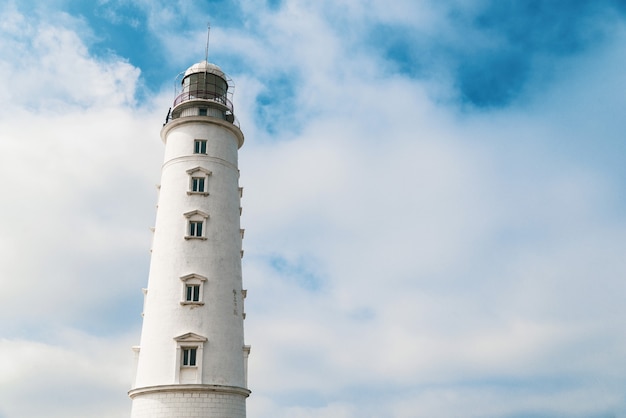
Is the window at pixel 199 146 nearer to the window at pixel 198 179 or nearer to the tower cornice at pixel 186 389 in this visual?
the window at pixel 198 179

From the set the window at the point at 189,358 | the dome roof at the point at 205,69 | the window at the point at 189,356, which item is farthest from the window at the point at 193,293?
the dome roof at the point at 205,69

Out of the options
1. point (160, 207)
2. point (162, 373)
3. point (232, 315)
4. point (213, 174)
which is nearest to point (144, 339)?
point (162, 373)

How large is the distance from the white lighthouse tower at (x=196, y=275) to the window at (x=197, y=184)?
64 mm

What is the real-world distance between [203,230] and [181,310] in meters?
5.16

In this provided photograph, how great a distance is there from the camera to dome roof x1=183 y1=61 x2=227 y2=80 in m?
43.6

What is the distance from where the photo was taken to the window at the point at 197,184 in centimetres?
3942

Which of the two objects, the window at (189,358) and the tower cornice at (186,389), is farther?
the window at (189,358)

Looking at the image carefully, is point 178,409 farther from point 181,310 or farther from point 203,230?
point 203,230

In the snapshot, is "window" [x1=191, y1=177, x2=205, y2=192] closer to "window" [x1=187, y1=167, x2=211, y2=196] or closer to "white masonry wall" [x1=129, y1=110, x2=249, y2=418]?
"window" [x1=187, y1=167, x2=211, y2=196]

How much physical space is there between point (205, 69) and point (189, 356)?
66.2 ft

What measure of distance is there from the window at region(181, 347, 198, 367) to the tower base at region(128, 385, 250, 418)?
53.4 inches

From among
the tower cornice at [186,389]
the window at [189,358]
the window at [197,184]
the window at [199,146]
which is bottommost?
the tower cornice at [186,389]

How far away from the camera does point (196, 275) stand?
36562 mm

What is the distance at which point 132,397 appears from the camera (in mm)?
35656
